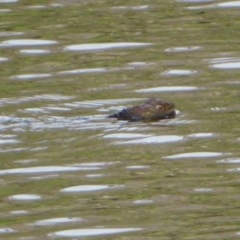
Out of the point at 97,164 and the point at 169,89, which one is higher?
the point at 97,164

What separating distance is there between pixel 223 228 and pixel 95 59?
4.49m

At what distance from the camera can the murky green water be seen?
26.9 ft

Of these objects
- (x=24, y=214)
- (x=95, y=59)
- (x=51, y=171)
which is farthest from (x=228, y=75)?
(x=24, y=214)

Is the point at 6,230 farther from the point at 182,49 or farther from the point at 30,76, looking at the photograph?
the point at 182,49

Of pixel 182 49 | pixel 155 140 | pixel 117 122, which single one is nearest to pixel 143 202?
pixel 155 140

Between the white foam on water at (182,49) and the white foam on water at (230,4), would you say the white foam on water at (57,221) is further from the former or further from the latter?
the white foam on water at (230,4)

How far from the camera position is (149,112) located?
33.7 ft

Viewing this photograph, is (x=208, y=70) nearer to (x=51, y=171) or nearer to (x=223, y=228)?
(x=51, y=171)

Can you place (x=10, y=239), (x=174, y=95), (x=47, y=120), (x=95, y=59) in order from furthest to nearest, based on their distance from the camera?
(x=95, y=59)
(x=174, y=95)
(x=47, y=120)
(x=10, y=239)

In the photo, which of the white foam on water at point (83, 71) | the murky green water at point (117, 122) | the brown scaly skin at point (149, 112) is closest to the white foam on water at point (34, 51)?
the murky green water at point (117, 122)

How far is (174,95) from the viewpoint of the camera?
10883mm

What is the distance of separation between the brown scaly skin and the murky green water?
6 centimetres

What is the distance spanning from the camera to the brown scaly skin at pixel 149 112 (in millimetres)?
10227

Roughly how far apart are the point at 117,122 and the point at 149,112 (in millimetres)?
240
